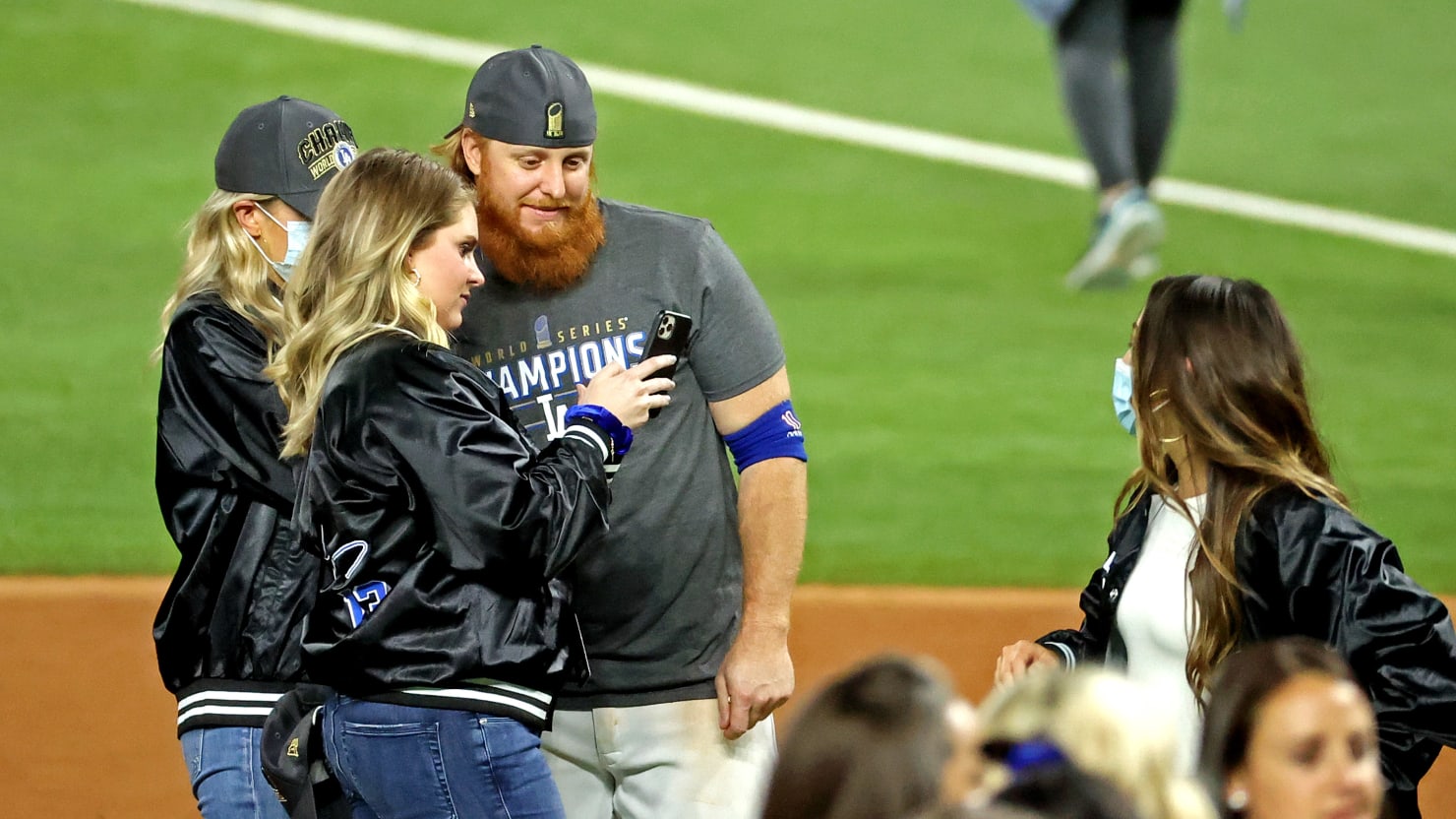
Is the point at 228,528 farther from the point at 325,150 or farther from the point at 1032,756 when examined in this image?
the point at 1032,756

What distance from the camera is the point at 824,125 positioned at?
16078 mm

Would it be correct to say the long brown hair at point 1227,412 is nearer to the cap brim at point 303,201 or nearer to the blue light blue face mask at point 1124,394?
the blue light blue face mask at point 1124,394

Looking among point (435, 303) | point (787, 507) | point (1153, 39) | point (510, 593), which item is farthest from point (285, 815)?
point (1153, 39)

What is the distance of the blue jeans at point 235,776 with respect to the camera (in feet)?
10.9

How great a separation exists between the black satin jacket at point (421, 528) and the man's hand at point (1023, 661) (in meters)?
0.88

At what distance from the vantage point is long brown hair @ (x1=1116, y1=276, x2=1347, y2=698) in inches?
124

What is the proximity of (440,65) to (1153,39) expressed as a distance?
6599 millimetres

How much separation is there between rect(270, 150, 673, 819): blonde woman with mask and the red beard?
65 cm

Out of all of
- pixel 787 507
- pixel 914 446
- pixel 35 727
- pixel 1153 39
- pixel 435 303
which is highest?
pixel 435 303

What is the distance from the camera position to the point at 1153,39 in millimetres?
12328

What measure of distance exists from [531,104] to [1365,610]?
189 cm

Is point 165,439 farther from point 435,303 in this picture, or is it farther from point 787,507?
point 787,507

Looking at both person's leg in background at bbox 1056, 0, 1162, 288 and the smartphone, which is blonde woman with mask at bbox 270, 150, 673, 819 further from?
person's leg in background at bbox 1056, 0, 1162, 288

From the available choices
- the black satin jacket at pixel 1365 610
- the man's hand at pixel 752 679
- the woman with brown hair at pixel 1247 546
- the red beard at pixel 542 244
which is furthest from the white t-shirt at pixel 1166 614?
the red beard at pixel 542 244
